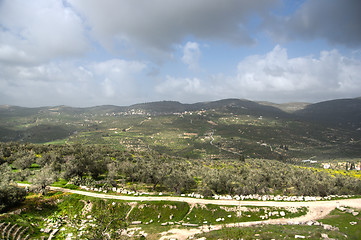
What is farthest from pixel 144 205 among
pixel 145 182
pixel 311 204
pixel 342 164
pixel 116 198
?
pixel 342 164

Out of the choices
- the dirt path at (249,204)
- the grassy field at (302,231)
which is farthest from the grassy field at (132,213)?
the grassy field at (302,231)

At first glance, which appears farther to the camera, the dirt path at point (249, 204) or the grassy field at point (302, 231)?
the dirt path at point (249, 204)

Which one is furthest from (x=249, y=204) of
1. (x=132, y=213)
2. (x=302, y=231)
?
(x=132, y=213)

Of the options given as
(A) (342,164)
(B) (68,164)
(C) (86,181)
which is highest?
(B) (68,164)

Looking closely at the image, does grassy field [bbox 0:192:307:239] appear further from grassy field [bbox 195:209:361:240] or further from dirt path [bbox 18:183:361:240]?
grassy field [bbox 195:209:361:240]

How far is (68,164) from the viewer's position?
6275 centimetres

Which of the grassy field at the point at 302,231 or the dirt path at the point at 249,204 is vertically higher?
the grassy field at the point at 302,231

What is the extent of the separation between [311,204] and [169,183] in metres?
39.5

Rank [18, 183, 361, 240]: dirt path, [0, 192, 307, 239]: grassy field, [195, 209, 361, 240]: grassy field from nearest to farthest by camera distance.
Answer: [195, 209, 361, 240]: grassy field
[0, 192, 307, 239]: grassy field
[18, 183, 361, 240]: dirt path

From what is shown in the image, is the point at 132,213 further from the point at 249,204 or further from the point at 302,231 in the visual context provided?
the point at 302,231

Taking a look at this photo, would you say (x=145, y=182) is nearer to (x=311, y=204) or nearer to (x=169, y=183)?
(x=169, y=183)

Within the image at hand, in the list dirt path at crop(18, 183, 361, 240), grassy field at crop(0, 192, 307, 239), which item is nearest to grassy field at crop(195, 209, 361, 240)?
dirt path at crop(18, 183, 361, 240)

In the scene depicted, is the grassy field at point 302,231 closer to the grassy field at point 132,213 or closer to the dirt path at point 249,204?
the dirt path at point 249,204

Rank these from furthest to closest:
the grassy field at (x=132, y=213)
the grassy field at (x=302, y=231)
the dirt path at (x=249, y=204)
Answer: the dirt path at (x=249, y=204), the grassy field at (x=132, y=213), the grassy field at (x=302, y=231)
